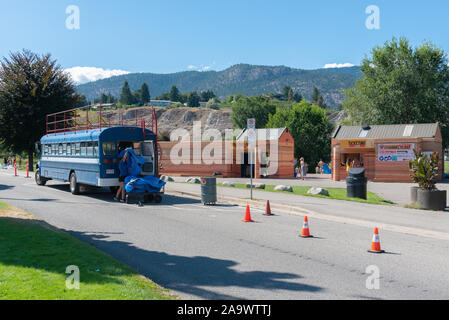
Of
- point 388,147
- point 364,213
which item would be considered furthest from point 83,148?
point 388,147

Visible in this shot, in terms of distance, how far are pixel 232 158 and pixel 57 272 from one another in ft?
94.9

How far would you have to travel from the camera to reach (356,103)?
2180 inches

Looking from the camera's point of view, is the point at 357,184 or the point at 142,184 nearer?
the point at 142,184

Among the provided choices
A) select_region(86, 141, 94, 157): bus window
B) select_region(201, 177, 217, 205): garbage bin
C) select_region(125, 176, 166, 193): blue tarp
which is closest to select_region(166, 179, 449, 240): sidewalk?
select_region(201, 177, 217, 205): garbage bin

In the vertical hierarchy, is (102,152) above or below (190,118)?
below

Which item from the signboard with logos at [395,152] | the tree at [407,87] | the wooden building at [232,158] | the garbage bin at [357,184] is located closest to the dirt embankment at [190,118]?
the tree at [407,87]

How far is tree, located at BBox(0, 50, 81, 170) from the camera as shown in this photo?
37.4m

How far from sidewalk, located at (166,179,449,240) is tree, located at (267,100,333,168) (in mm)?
56782

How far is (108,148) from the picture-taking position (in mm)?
16688

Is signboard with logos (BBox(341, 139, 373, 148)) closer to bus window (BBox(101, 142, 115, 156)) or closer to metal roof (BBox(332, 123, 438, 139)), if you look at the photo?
metal roof (BBox(332, 123, 438, 139))

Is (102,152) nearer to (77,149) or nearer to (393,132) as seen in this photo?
(77,149)

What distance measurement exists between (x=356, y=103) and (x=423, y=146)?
23331mm
